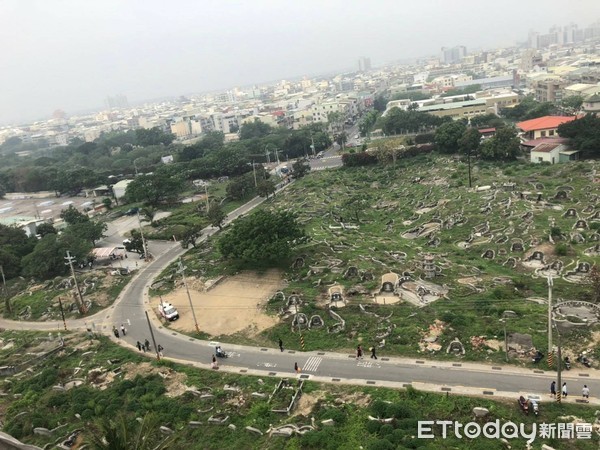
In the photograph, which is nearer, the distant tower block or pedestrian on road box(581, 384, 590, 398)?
pedestrian on road box(581, 384, 590, 398)

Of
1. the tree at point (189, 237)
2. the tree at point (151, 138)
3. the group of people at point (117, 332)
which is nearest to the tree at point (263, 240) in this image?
the group of people at point (117, 332)

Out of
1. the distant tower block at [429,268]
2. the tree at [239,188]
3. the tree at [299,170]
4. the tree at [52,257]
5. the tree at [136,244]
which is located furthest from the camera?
the tree at [299,170]

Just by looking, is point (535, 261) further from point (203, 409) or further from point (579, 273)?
point (203, 409)

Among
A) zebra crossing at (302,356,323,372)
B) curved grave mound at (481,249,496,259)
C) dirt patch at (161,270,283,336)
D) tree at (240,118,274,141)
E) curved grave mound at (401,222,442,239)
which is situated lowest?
curved grave mound at (401,222,442,239)

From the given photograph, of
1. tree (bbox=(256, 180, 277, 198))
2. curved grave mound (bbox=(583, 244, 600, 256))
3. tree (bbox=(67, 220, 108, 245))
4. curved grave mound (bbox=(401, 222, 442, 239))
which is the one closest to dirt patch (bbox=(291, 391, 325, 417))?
curved grave mound (bbox=(583, 244, 600, 256))

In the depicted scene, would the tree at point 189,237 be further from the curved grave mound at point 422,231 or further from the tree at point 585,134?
the tree at point 585,134

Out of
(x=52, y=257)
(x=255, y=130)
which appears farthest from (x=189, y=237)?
(x=255, y=130)

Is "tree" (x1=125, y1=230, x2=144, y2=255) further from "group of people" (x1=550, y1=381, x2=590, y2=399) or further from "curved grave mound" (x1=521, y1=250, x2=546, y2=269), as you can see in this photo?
"group of people" (x1=550, y1=381, x2=590, y2=399)
